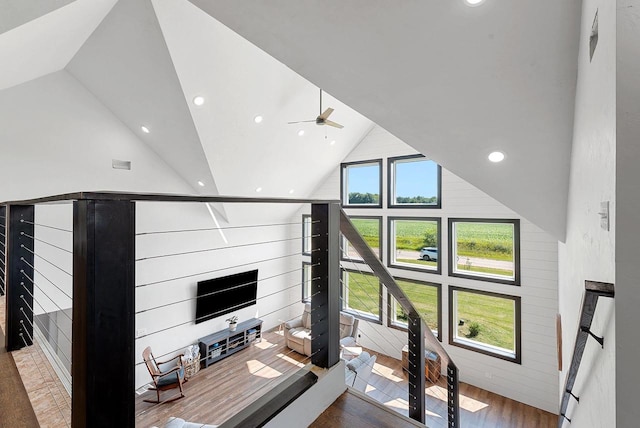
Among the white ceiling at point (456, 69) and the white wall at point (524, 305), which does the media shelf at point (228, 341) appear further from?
the white ceiling at point (456, 69)

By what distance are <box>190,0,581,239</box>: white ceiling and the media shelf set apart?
19.7 feet

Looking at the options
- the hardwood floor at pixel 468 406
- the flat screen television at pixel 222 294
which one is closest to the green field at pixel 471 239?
the hardwood floor at pixel 468 406

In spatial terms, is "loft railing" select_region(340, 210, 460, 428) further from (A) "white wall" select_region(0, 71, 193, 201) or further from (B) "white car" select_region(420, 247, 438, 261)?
(A) "white wall" select_region(0, 71, 193, 201)

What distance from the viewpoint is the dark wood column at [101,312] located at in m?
0.74

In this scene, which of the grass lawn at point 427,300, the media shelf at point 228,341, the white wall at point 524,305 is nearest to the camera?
the white wall at point 524,305

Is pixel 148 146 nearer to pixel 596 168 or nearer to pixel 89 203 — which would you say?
pixel 89 203

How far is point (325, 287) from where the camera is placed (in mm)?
1575

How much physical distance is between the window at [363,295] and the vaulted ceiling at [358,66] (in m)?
4.59

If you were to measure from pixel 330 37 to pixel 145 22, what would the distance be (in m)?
2.39

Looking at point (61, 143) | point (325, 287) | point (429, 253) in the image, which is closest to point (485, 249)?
point (429, 253)

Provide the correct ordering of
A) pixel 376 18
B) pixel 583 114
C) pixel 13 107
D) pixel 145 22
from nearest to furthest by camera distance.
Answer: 1. pixel 583 114
2. pixel 376 18
3. pixel 145 22
4. pixel 13 107

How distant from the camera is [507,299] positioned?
5488 mm

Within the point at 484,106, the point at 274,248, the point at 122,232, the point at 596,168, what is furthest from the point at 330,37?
the point at 274,248

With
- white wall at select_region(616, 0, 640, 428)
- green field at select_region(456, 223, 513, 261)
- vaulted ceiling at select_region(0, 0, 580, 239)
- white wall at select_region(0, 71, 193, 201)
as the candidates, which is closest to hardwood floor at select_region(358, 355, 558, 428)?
green field at select_region(456, 223, 513, 261)
